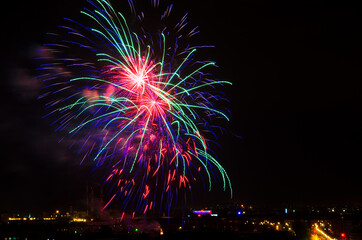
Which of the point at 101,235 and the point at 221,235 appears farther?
the point at 101,235

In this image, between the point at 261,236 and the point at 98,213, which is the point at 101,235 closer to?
the point at 261,236

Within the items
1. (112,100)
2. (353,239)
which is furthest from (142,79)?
(353,239)

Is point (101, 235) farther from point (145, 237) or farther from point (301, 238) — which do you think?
point (301, 238)

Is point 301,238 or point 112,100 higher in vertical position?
point 112,100

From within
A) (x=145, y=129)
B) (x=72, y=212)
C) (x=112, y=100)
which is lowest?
(x=72, y=212)

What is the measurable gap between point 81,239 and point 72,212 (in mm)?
42835

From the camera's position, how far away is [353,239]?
21875 mm

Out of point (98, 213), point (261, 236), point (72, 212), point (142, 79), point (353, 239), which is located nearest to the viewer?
point (142, 79)

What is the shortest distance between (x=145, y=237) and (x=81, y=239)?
344 centimetres

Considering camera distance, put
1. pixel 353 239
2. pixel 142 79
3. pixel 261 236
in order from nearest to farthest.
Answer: pixel 142 79 < pixel 261 236 < pixel 353 239

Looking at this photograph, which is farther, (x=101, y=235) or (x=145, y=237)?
(x=101, y=235)

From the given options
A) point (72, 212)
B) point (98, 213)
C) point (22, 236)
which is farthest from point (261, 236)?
point (72, 212)

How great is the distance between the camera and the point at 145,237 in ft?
62.6

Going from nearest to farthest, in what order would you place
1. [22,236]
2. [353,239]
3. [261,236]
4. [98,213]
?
1. [261,236]
2. [353,239]
3. [22,236]
4. [98,213]
